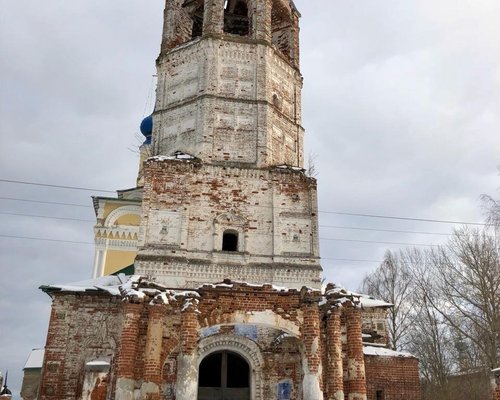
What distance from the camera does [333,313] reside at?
1131cm

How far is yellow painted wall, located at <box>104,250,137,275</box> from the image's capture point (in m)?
21.5

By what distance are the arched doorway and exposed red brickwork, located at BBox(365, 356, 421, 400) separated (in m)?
4.09

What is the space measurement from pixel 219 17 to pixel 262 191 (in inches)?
245

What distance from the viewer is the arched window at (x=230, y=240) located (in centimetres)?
1391

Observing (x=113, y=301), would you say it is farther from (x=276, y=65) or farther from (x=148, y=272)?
(x=276, y=65)

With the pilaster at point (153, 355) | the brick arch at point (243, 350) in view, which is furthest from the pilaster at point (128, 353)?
the brick arch at point (243, 350)

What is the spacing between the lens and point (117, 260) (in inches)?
853

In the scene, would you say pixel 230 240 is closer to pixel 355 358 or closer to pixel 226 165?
pixel 226 165

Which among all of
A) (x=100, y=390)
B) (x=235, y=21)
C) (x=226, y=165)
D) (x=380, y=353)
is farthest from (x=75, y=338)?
(x=235, y=21)

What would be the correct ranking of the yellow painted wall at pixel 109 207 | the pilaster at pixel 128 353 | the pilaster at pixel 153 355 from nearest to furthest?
the pilaster at pixel 153 355 < the pilaster at pixel 128 353 < the yellow painted wall at pixel 109 207

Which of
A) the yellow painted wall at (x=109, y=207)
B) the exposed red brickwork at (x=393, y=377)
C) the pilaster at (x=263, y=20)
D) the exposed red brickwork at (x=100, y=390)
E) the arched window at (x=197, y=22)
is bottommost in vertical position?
A: the exposed red brickwork at (x=100, y=390)

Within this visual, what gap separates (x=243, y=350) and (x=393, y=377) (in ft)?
16.6

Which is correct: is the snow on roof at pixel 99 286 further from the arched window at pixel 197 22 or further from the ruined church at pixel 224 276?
the arched window at pixel 197 22

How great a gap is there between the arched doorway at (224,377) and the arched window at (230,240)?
2.83 metres
